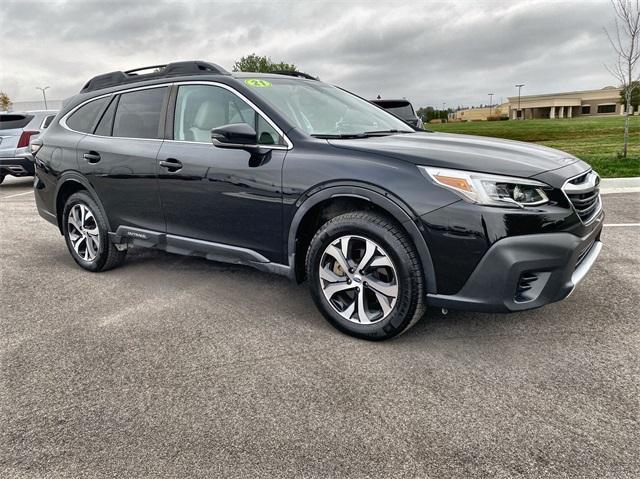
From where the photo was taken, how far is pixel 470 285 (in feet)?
9.32

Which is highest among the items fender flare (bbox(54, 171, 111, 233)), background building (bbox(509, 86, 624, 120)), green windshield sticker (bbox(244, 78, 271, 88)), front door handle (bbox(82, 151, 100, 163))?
background building (bbox(509, 86, 624, 120))

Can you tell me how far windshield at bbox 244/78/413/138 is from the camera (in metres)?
3.67

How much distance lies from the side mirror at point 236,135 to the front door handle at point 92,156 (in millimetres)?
1679

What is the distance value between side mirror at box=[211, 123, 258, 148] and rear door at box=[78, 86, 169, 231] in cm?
96

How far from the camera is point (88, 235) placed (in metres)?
4.83

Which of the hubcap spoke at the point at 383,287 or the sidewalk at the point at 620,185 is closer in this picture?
the hubcap spoke at the point at 383,287

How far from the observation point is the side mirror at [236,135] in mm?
3311

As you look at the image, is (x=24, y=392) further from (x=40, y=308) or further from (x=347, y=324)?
(x=347, y=324)

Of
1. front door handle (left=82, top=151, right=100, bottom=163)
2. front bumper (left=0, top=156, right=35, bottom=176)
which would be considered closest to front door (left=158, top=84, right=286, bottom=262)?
front door handle (left=82, top=151, right=100, bottom=163)

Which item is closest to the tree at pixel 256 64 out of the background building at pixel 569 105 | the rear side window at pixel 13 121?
the rear side window at pixel 13 121

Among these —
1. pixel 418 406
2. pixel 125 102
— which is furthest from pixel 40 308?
pixel 418 406

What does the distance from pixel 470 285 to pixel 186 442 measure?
167 centimetres

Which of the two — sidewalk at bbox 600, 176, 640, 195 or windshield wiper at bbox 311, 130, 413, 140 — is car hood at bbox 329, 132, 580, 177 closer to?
windshield wiper at bbox 311, 130, 413, 140

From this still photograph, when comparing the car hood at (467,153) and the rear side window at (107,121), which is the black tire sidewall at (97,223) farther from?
the car hood at (467,153)
